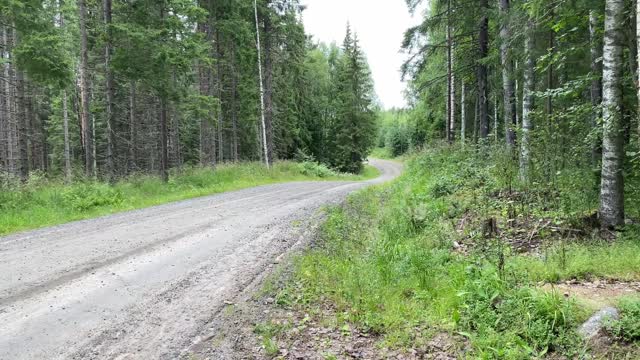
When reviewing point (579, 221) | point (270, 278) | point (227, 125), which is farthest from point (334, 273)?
point (227, 125)

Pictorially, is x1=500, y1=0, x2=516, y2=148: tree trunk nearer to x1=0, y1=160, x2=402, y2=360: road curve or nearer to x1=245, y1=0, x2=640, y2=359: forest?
x1=245, y1=0, x2=640, y2=359: forest

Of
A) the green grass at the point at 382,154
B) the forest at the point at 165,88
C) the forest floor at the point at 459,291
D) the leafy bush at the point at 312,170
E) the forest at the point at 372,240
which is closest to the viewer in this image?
the forest floor at the point at 459,291

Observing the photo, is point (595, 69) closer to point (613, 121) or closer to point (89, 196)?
point (613, 121)

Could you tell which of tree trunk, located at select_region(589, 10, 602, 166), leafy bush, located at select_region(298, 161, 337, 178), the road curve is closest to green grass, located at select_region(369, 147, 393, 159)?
leafy bush, located at select_region(298, 161, 337, 178)

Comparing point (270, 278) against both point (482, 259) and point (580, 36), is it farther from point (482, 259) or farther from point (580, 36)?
point (580, 36)

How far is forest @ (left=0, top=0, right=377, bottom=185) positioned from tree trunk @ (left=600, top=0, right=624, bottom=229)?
13026 mm

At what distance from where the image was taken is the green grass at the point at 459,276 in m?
3.80

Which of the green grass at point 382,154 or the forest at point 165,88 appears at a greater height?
the forest at point 165,88

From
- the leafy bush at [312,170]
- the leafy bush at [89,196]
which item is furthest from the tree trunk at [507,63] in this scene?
the leafy bush at [312,170]

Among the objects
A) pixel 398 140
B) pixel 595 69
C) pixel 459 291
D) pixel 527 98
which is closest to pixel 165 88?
pixel 527 98

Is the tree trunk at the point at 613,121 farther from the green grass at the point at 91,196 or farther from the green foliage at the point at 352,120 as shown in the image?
the green foliage at the point at 352,120

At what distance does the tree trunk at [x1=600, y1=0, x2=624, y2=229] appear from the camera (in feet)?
19.4

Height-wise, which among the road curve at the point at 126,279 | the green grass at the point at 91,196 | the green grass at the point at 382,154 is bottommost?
the road curve at the point at 126,279

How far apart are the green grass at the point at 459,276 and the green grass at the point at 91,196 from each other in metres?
6.75
